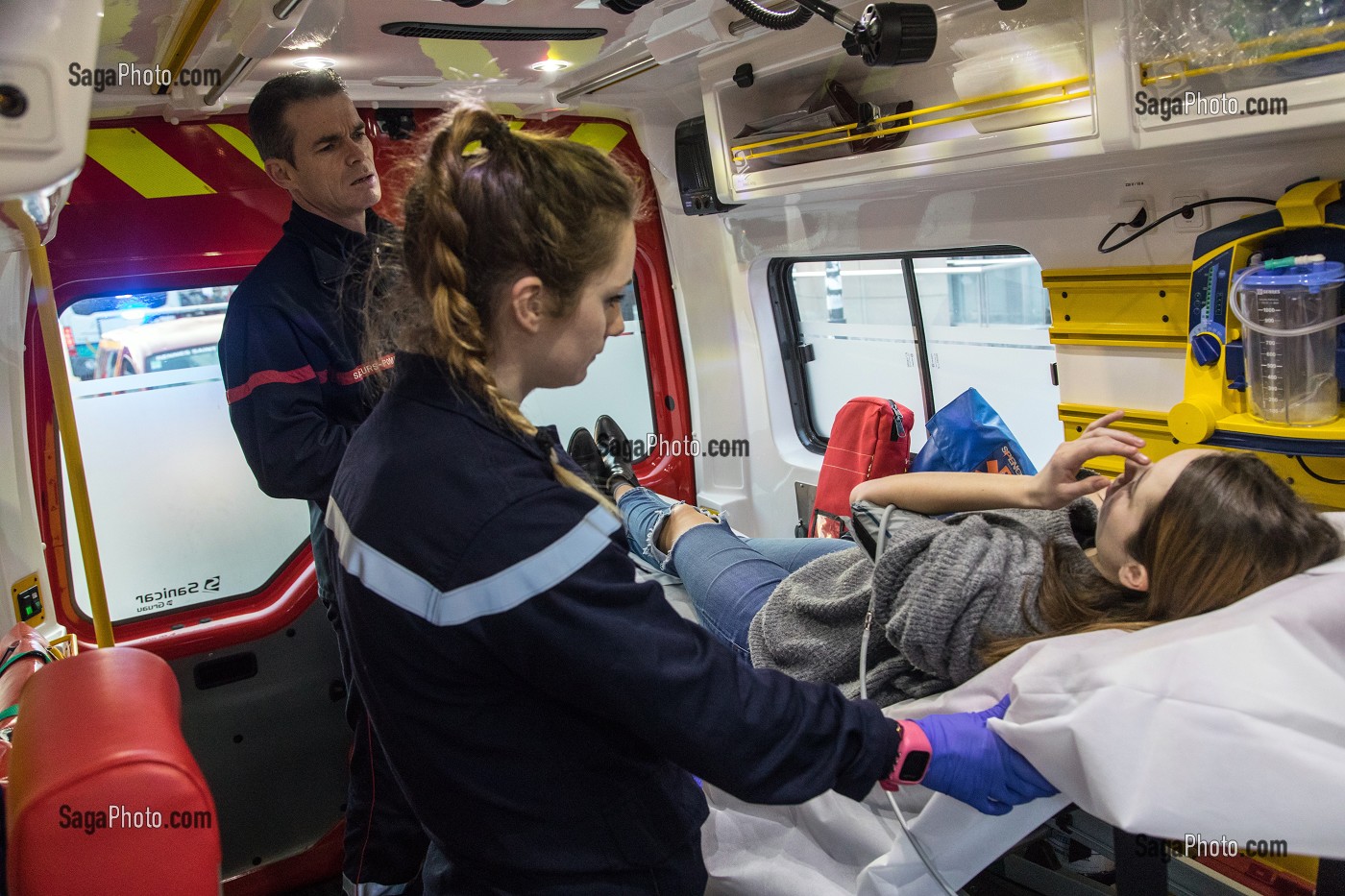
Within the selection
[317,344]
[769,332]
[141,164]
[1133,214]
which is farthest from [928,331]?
[141,164]

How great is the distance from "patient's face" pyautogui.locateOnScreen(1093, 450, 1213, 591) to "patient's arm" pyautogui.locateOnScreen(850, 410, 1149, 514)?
0.06 meters

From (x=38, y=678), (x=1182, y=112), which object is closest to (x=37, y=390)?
(x=38, y=678)

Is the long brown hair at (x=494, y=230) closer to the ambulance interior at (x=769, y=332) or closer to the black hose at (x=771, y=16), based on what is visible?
the ambulance interior at (x=769, y=332)

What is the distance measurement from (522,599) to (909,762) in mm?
733

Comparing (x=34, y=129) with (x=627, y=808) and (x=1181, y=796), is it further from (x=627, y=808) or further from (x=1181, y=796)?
(x=1181, y=796)

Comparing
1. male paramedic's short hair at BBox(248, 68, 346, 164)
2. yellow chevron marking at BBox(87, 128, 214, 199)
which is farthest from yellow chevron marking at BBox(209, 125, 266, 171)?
male paramedic's short hair at BBox(248, 68, 346, 164)

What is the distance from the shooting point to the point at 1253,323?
85.9 inches

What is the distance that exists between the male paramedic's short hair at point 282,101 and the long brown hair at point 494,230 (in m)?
1.41

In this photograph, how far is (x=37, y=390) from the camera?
10.5ft

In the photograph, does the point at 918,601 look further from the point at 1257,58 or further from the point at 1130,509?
the point at 1257,58

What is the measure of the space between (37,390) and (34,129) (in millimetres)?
2568

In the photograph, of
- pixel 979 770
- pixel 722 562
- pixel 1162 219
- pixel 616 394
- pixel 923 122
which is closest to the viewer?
pixel 979 770

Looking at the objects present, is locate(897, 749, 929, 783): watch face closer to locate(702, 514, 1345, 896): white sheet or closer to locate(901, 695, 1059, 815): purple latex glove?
locate(901, 695, 1059, 815): purple latex glove

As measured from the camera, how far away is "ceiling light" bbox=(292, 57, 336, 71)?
293 centimetres
